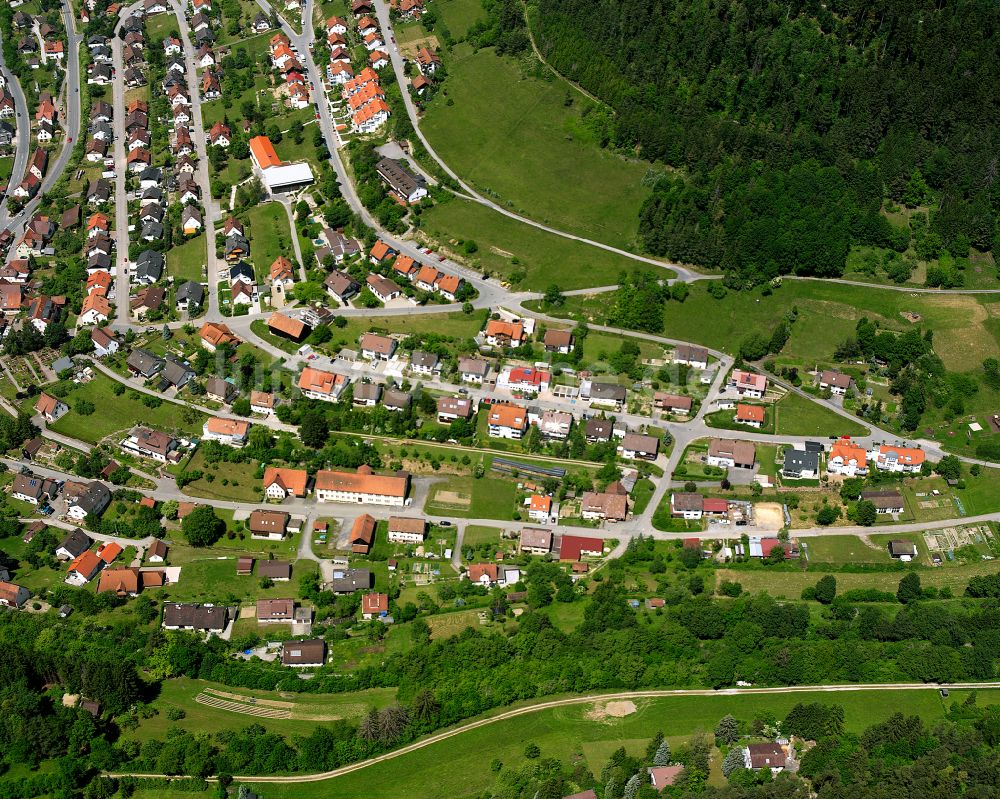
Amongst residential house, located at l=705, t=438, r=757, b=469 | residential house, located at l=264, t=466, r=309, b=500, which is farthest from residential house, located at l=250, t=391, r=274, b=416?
residential house, located at l=705, t=438, r=757, b=469

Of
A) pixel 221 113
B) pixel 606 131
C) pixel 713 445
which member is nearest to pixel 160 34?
pixel 221 113

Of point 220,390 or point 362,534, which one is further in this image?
point 220,390

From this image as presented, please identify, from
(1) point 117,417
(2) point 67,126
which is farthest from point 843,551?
(2) point 67,126

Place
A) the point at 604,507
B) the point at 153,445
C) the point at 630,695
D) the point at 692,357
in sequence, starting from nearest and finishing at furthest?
the point at 630,695 → the point at 604,507 → the point at 153,445 → the point at 692,357

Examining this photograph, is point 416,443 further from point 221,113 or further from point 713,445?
point 221,113

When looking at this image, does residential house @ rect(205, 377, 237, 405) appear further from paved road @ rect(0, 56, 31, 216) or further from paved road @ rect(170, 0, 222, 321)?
paved road @ rect(0, 56, 31, 216)

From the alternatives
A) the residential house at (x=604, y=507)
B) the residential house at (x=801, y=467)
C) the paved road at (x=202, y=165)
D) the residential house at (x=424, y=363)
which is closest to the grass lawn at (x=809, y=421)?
the residential house at (x=801, y=467)

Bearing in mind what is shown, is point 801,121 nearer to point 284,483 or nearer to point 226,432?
point 284,483
